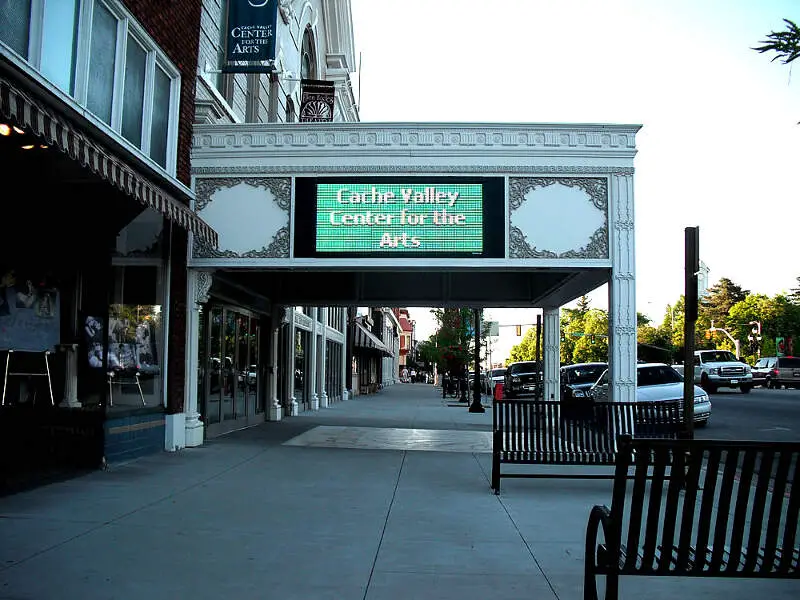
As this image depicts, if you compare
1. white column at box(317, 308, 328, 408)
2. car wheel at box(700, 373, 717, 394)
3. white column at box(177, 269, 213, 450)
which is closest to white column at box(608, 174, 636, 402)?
white column at box(177, 269, 213, 450)

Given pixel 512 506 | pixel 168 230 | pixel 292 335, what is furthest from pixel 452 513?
pixel 292 335

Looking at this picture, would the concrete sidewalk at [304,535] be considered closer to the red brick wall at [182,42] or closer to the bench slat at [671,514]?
the bench slat at [671,514]

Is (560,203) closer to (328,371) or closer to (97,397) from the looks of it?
(97,397)

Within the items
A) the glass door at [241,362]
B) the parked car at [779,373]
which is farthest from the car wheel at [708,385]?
the glass door at [241,362]

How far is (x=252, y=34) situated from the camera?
12.7m

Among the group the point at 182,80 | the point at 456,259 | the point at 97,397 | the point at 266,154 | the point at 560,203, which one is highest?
the point at 182,80

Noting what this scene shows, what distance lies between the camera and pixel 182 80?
11336 mm

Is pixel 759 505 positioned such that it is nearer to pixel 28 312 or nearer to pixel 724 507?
pixel 724 507

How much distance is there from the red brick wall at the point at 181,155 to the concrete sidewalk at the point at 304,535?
126 centimetres

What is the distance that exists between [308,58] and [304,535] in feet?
62.7

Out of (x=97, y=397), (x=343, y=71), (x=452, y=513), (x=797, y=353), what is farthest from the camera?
(x=797, y=353)

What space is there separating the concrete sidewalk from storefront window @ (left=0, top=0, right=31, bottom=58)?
423 cm

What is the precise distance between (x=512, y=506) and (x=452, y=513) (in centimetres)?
75

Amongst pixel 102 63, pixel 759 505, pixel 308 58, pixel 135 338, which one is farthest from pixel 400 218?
pixel 308 58
